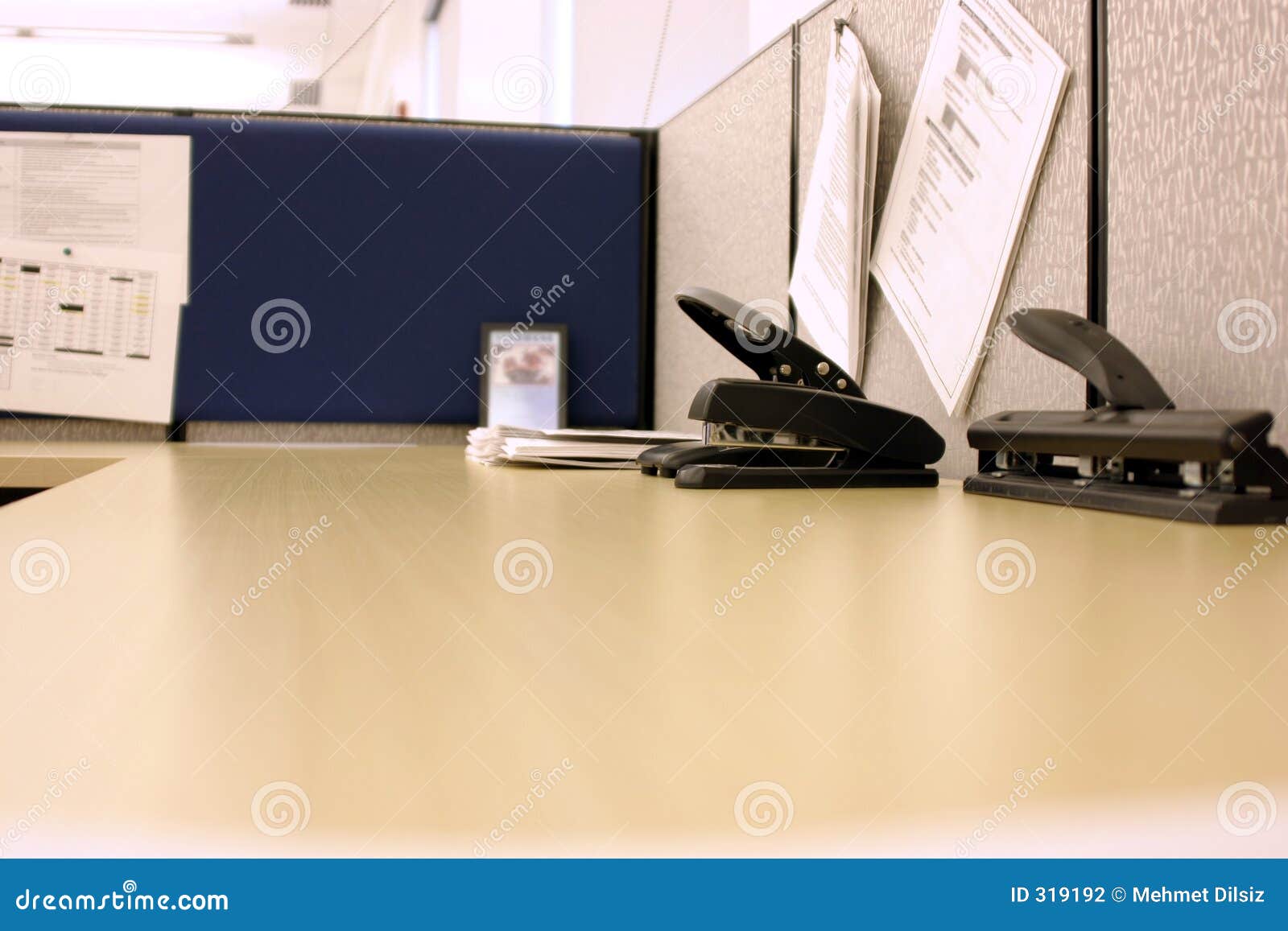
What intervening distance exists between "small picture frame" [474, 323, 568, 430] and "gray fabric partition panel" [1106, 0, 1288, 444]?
1.12 m

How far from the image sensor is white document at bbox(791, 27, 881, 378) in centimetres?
117

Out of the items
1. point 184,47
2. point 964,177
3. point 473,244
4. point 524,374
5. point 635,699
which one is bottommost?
point 635,699

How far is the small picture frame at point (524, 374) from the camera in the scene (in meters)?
1.79

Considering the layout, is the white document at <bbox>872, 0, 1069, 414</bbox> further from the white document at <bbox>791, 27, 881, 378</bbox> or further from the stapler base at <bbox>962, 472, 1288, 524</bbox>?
the stapler base at <bbox>962, 472, 1288, 524</bbox>

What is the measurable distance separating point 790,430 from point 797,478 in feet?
0.17

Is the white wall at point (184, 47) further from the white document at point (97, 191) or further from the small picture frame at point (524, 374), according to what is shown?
the small picture frame at point (524, 374)

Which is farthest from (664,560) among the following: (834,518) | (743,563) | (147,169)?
(147,169)

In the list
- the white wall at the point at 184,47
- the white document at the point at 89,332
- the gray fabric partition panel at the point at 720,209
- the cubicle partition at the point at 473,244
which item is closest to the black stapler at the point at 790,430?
the cubicle partition at the point at 473,244

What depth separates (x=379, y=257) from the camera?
1779mm

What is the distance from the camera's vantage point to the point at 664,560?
46cm

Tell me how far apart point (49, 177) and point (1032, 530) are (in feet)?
5.51

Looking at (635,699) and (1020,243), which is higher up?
(1020,243)

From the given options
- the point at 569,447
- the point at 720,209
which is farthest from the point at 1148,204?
the point at 720,209

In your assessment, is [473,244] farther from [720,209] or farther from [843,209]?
[843,209]
